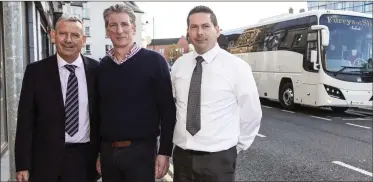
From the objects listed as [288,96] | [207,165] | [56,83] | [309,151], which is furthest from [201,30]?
[288,96]

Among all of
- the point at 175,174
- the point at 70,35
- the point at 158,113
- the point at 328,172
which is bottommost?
the point at 328,172

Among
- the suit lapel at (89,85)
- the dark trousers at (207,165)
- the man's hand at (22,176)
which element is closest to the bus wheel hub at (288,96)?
the dark trousers at (207,165)

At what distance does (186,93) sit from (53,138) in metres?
0.98

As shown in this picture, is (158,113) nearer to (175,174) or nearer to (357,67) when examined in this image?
(175,174)

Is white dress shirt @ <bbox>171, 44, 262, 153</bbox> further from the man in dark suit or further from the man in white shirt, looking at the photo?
the man in dark suit

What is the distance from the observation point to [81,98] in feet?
9.09

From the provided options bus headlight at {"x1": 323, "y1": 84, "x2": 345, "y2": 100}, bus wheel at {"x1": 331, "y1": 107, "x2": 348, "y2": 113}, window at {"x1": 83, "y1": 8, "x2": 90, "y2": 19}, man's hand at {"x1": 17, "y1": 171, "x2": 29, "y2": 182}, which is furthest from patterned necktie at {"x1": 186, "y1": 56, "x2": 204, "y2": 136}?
window at {"x1": 83, "y1": 8, "x2": 90, "y2": 19}

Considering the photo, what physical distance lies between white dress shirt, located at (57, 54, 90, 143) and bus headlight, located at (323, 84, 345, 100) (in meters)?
9.48

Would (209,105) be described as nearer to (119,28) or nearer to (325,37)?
(119,28)

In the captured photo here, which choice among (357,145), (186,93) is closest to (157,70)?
(186,93)

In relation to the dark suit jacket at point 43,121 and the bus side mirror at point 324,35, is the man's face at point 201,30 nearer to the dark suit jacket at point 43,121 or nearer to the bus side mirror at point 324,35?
the dark suit jacket at point 43,121

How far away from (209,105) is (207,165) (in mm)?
389

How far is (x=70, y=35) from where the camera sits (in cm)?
274

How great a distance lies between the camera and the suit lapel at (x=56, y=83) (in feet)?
8.90
